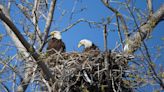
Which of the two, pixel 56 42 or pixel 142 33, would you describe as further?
pixel 56 42

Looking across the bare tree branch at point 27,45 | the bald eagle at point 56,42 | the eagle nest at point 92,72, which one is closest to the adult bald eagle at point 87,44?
the bald eagle at point 56,42

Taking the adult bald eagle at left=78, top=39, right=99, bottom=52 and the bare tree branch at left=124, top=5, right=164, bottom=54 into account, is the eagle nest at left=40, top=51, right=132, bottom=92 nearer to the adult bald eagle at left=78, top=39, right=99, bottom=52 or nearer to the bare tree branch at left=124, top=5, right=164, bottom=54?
the bare tree branch at left=124, top=5, right=164, bottom=54

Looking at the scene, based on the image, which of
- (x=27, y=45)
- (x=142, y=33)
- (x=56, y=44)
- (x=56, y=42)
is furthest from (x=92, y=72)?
(x=56, y=42)

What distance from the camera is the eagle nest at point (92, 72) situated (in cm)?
782

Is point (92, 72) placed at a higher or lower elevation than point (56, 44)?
lower

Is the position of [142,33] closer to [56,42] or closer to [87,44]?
[87,44]

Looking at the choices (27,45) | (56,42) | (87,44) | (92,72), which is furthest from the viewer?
(56,42)

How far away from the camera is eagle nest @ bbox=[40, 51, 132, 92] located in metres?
7.82

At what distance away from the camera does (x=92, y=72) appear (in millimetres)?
7910

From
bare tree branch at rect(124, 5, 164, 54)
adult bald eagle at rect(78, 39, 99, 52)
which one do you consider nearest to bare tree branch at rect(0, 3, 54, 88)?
bare tree branch at rect(124, 5, 164, 54)

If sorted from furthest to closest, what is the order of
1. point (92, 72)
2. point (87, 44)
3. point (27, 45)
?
point (87, 44) < point (92, 72) < point (27, 45)

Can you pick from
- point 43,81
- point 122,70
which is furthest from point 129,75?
point 43,81

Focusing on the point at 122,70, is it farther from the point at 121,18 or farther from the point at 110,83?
the point at 121,18

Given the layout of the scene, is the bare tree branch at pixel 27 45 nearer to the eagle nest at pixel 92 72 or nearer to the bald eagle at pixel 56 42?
the eagle nest at pixel 92 72
